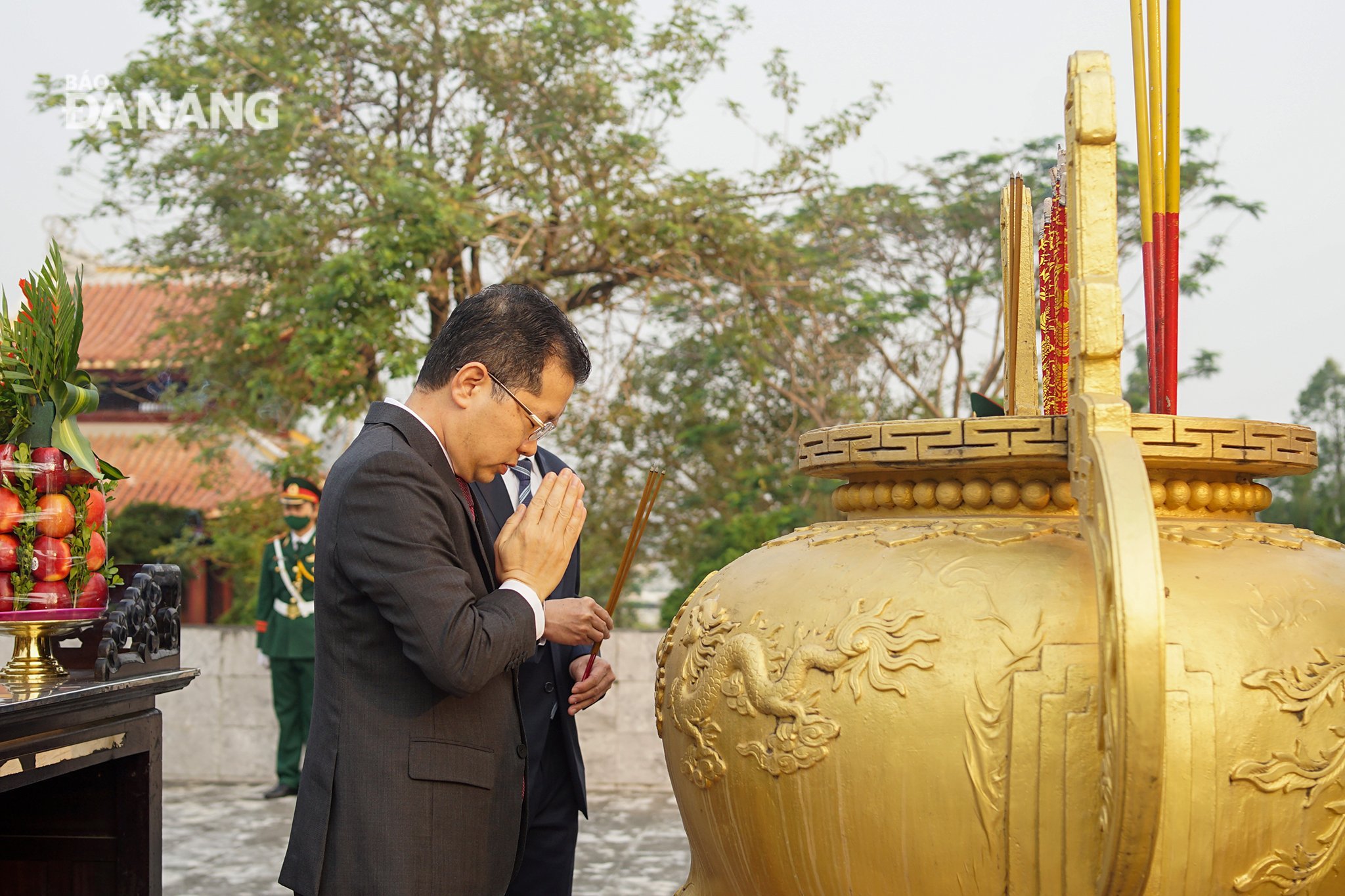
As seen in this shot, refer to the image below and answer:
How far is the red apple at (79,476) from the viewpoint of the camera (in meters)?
2.00

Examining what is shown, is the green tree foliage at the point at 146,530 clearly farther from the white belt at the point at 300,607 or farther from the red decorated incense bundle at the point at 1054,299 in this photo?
the red decorated incense bundle at the point at 1054,299

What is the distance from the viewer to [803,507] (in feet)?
24.7

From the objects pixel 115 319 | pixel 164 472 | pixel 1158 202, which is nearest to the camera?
pixel 1158 202

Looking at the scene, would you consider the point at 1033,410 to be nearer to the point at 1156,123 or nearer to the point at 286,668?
the point at 1156,123

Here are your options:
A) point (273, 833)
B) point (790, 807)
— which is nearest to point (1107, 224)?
point (790, 807)

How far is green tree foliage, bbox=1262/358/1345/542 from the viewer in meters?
9.07

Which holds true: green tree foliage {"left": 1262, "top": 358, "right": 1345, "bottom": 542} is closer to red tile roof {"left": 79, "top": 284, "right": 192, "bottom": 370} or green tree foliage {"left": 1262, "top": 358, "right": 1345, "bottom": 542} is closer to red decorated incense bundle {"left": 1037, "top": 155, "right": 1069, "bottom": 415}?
red decorated incense bundle {"left": 1037, "top": 155, "right": 1069, "bottom": 415}

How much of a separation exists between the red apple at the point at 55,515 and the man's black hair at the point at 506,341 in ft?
2.19

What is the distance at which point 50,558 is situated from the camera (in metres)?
1.93

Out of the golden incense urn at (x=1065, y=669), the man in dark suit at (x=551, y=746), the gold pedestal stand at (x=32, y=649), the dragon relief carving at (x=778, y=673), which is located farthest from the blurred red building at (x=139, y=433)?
the golden incense urn at (x=1065, y=669)

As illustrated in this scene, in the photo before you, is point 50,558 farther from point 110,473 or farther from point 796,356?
point 796,356

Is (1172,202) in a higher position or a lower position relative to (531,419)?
higher

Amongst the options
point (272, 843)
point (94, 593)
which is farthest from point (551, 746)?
point (272, 843)

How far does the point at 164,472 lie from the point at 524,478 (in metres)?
10.5
